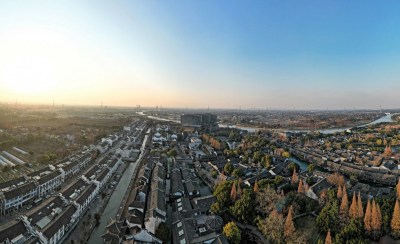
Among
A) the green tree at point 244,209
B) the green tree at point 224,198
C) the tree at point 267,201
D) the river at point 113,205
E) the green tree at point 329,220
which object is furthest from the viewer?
the green tree at point 224,198

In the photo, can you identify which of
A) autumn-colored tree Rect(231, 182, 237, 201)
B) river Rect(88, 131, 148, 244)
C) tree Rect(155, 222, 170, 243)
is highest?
autumn-colored tree Rect(231, 182, 237, 201)

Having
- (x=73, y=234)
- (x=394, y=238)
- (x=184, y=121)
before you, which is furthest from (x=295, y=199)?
(x=184, y=121)

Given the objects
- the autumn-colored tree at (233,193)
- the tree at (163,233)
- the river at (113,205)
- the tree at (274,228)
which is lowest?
the river at (113,205)

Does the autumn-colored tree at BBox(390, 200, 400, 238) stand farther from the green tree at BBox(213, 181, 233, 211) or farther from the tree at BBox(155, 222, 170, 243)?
the tree at BBox(155, 222, 170, 243)

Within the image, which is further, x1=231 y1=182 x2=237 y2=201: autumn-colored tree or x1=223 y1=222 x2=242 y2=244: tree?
x1=231 y1=182 x2=237 y2=201: autumn-colored tree

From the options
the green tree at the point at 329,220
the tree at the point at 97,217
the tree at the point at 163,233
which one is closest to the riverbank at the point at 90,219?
the tree at the point at 97,217

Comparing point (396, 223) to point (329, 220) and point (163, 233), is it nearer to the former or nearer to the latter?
point (329, 220)

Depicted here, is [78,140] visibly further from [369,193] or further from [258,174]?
[369,193]

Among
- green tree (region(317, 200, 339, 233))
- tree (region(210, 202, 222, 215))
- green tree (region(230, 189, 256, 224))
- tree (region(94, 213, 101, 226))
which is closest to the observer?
green tree (region(317, 200, 339, 233))

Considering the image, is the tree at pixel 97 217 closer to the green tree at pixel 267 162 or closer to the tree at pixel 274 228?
the tree at pixel 274 228

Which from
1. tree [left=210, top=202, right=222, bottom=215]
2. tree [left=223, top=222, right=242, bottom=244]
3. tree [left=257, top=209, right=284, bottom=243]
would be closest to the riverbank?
tree [left=210, top=202, right=222, bottom=215]

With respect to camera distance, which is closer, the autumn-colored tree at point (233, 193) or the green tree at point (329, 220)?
the green tree at point (329, 220)
